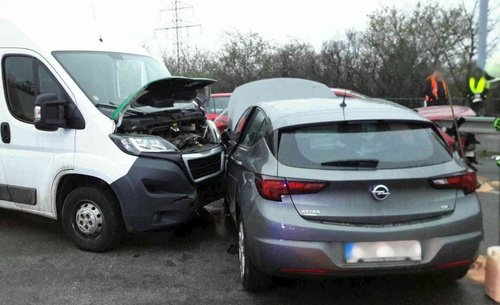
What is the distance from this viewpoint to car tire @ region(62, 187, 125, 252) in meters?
4.91

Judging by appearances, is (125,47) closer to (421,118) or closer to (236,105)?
(236,105)

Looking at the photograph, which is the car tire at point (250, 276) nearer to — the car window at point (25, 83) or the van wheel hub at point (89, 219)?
the van wheel hub at point (89, 219)

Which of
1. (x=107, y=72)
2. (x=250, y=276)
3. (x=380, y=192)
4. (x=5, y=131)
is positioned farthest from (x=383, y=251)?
(x=5, y=131)

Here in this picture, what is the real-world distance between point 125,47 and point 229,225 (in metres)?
2.55

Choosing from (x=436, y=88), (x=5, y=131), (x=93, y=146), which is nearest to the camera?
(x=93, y=146)

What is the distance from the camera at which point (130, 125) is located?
4.87 metres

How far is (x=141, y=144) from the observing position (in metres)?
4.79

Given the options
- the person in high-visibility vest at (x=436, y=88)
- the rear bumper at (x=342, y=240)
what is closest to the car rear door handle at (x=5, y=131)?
the rear bumper at (x=342, y=240)

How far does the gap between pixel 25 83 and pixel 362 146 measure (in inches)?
148

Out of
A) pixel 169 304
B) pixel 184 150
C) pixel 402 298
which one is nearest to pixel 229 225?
pixel 184 150

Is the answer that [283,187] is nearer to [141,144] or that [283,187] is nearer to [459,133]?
[141,144]

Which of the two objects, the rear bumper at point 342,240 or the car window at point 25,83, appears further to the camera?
the car window at point 25,83

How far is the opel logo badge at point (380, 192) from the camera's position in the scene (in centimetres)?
324

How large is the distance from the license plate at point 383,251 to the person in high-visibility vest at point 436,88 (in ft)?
10.1
